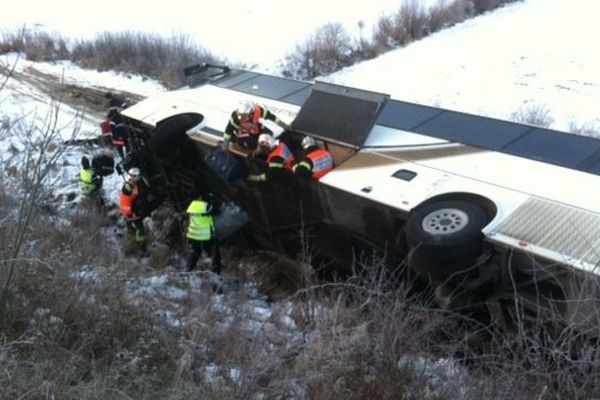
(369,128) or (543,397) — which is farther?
(369,128)

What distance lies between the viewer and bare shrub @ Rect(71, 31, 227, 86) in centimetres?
1474

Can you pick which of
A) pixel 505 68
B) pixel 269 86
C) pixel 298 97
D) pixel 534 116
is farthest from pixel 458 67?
pixel 298 97

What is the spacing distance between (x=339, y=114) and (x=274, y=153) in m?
0.77

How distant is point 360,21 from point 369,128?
14.4m

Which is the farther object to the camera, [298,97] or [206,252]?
[298,97]

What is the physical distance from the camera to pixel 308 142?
6.68 m

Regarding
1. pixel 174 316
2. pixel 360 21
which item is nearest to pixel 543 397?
pixel 174 316

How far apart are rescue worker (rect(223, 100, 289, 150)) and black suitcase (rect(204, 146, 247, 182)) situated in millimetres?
105

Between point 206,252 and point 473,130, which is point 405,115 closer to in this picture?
point 473,130

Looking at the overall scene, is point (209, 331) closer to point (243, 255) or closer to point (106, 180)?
point (243, 255)

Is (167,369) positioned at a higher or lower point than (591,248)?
lower

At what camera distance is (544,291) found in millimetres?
4902

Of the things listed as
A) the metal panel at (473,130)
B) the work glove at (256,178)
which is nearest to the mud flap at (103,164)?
the work glove at (256,178)

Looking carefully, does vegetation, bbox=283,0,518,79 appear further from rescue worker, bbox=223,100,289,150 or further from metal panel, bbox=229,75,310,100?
rescue worker, bbox=223,100,289,150
